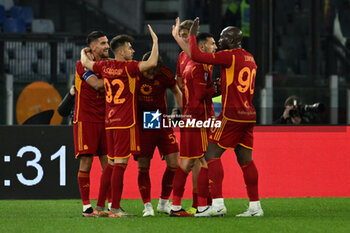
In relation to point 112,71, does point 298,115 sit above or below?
below

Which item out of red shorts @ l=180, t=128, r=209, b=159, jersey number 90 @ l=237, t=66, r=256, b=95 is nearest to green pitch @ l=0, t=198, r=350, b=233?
red shorts @ l=180, t=128, r=209, b=159

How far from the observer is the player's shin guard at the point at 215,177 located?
811 centimetres

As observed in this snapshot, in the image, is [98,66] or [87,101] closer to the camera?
[98,66]

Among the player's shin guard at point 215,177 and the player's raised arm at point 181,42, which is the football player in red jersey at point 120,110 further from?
the player's shin guard at point 215,177

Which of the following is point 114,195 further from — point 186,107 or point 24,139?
point 24,139

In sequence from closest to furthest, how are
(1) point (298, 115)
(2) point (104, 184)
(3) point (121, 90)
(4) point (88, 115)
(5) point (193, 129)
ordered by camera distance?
(3) point (121, 90)
(5) point (193, 129)
(2) point (104, 184)
(4) point (88, 115)
(1) point (298, 115)

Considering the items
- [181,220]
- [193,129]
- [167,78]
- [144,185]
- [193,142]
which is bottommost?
[181,220]

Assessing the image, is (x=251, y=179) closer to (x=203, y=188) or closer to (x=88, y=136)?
(x=203, y=188)

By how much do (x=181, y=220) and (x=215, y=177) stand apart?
564 mm

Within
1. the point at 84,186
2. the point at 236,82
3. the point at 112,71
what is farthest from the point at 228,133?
the point at 84,186

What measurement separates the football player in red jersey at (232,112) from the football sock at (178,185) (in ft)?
0.83

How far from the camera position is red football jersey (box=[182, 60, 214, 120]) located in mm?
8234

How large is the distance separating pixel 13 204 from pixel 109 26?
8318 mm

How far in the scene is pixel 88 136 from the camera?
331 inches
